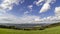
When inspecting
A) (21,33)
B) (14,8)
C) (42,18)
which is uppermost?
(14,8)

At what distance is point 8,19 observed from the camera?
2.57 meters

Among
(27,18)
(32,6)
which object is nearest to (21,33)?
(27,18)

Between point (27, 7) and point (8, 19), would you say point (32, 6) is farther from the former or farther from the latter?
point (8, 19)

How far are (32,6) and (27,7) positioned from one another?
0.07 meters

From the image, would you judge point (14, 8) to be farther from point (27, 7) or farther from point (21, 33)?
point (21, 33)

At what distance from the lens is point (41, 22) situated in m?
2.58

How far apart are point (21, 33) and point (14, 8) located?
13.9 inches

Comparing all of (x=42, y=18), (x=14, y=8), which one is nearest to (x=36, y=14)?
(x=42, y=18)

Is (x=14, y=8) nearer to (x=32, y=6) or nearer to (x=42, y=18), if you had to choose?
(x=32, y=6)

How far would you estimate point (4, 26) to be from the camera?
2566 mm

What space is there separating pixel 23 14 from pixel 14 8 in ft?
0.48

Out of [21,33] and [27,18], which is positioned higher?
[27,18]

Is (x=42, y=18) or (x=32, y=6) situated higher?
(x=32, y=6)

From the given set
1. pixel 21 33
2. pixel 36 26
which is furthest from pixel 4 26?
pixel 36 26
